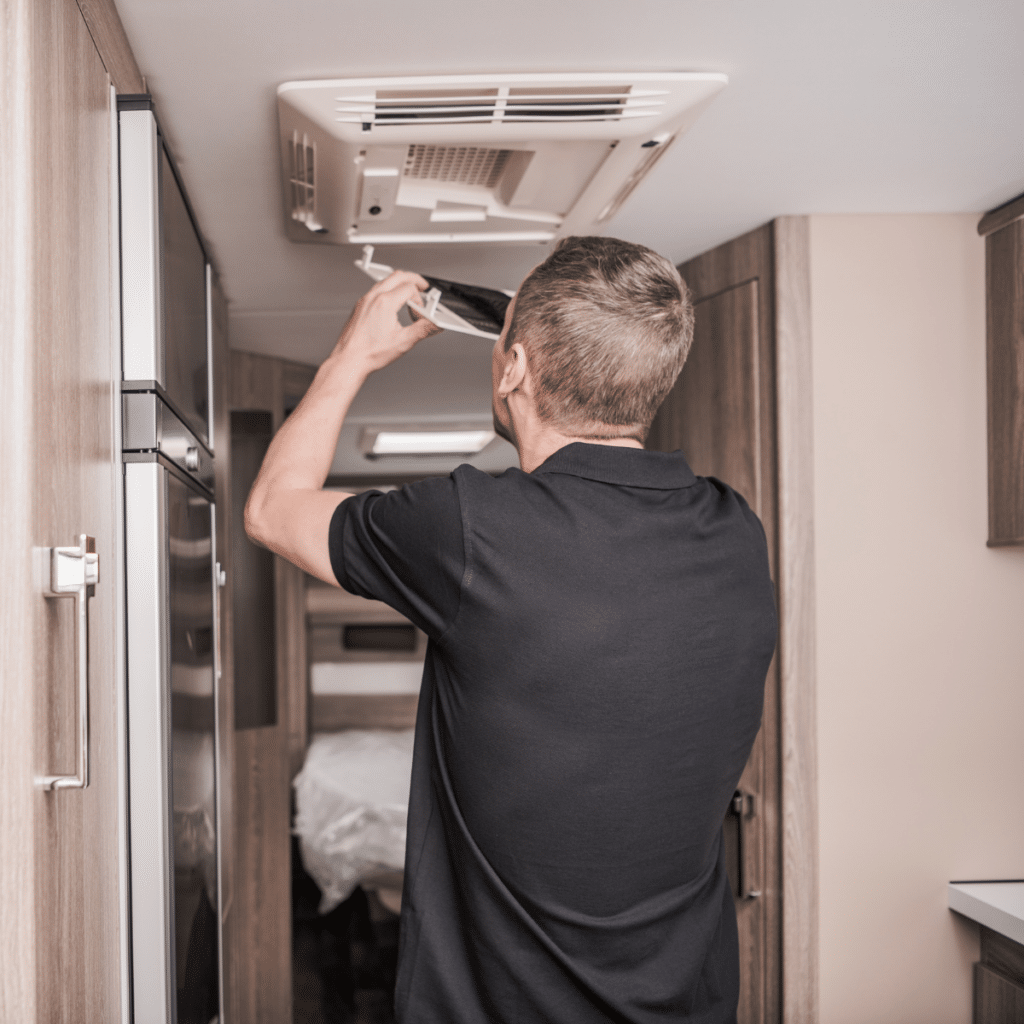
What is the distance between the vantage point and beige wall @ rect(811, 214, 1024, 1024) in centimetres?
184

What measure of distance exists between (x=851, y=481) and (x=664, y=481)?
3.41 ft

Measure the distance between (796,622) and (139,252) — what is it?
137cm

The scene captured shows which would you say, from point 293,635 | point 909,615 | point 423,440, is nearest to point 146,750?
point 909,615

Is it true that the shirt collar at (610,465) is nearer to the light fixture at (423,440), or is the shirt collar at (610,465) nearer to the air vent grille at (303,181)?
the air vent grille at (303,181)

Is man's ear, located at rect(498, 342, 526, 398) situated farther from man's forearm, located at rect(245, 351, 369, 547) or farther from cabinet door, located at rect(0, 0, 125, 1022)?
cabinet door, located at rect(0, 0, 125, 1022)

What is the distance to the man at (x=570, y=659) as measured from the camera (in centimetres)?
91

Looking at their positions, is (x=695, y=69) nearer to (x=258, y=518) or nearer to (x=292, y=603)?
(x=258, y=518)

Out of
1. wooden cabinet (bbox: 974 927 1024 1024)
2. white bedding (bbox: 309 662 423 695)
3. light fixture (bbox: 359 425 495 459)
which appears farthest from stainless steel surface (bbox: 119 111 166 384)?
white bedding (bbox: 309 662 423 695)

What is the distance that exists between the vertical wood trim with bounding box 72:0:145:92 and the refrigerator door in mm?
485

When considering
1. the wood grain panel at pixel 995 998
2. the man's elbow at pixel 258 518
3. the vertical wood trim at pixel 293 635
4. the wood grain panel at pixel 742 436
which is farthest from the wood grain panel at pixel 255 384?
the wood grain panel at pixel 995 998

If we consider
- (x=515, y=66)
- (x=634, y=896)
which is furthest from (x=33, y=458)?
(x=515, y=66)

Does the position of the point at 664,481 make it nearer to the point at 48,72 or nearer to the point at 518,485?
the point at 518,485

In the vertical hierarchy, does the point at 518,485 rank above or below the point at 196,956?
above

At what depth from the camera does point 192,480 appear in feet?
4.73
